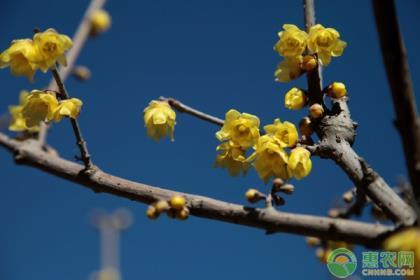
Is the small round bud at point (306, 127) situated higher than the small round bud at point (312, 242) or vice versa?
the small round bud at point (306, 127)

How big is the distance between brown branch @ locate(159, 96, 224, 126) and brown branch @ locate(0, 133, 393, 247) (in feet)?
1.98

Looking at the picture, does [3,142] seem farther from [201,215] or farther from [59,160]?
[201,215]

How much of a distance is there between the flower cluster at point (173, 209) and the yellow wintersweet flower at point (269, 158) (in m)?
0.53

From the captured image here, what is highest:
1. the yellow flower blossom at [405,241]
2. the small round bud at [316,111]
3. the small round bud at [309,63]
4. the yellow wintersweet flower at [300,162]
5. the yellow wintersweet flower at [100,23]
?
the yellow wintersweet flower at [100,23]

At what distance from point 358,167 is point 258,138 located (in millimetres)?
520

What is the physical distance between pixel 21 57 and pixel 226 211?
1521 mm

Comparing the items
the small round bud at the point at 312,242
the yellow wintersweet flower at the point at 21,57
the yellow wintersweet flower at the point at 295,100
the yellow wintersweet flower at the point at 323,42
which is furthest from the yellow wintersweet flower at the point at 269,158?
the small round bud at the point at 312,242

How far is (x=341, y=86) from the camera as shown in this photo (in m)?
2.45

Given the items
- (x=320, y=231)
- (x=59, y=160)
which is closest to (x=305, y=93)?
(x=320, y=231)

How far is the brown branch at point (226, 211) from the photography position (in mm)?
1569

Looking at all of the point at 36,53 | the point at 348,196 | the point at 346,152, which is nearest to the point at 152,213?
the point at 346,152

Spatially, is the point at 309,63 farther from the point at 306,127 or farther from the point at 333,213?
the point at 333,213

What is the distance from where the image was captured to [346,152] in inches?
83.7

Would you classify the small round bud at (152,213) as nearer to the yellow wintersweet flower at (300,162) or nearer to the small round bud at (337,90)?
the yellow wintersweet flower at (300,162)
